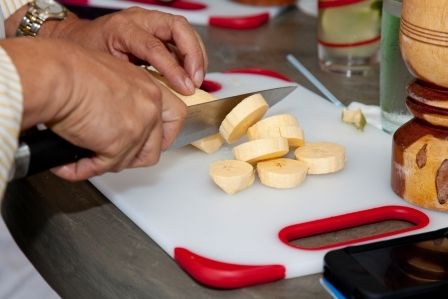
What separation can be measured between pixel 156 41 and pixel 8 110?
1.26 feet

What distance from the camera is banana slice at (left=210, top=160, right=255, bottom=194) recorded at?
38.3 inches

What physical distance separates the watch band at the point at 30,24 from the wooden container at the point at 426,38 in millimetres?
561

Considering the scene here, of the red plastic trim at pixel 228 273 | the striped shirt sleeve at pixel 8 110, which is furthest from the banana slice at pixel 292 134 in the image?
the striped shirt sleeve at pixel 8 110

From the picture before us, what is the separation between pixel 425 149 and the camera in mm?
917

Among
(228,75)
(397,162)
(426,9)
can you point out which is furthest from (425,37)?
(228,75)

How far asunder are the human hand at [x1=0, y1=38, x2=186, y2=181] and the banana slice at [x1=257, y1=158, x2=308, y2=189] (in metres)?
0.15

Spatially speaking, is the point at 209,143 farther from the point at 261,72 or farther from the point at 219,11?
the point at 219,11

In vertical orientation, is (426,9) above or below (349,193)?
A: above

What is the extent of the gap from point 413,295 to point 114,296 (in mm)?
300

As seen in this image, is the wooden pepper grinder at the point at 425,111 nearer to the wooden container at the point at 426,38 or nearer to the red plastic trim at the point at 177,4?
the wooden container at the point at 426,38

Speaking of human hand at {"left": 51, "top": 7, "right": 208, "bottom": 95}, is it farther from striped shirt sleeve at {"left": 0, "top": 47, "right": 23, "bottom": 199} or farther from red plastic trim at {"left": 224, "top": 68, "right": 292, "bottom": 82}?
striped shirt sleeve at {"left": 0, "top": 47, "right": 23, "bottom": 199}

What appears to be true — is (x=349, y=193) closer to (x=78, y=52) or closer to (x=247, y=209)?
(x=247, y=209)

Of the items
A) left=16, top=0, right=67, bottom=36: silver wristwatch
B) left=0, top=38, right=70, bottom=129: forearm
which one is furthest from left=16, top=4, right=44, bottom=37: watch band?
left=0, top=38, right=70, bottom=129: forearm

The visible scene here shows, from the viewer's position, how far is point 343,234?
3.04 ft
